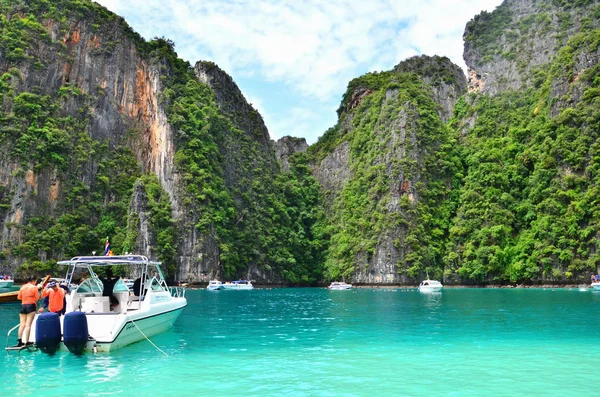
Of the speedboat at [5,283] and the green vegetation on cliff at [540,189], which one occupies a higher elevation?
the green vegetation on cliff at [540,189]

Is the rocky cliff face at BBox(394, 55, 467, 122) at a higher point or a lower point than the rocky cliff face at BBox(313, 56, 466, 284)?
higher

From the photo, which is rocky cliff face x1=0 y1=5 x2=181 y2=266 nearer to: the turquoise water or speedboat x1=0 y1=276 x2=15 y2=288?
speedboat x1=0 y1=276 x2=15 y2=288

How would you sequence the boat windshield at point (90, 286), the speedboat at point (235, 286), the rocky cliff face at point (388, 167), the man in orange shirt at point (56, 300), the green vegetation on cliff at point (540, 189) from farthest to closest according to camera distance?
the rocky cliff face at point (388, 167)
the speedboat at point (235, 286)
the green vegetation on cliff at point (540, 189)
the boat windshield at point (90, 286)
the man in orange shirt at point (56, 300)

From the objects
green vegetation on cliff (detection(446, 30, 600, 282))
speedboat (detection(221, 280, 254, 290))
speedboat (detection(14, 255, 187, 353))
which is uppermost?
green vegetation on cliff (detection(446, 30, 600, 282))

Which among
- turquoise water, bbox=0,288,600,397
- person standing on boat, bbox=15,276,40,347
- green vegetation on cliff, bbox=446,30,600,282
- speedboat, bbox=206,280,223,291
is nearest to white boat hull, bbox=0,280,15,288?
speedboat, bbox=206,280,223,291

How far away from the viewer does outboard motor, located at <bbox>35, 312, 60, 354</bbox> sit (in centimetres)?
1716

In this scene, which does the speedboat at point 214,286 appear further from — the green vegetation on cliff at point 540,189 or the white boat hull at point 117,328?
the white boat hull at point 117,328

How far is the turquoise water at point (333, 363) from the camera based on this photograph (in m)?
13.5

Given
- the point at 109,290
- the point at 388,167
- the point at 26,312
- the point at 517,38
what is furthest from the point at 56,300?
the point at 517,38

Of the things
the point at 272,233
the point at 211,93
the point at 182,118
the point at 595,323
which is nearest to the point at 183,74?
the point at 211,93

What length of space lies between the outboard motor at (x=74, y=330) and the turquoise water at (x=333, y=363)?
55 cm

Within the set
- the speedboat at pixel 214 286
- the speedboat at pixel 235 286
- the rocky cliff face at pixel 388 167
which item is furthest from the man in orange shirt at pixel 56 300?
the rocky cliff face at pixel 388 167

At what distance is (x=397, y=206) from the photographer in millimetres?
98312

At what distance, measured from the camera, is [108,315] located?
61.3 feet
